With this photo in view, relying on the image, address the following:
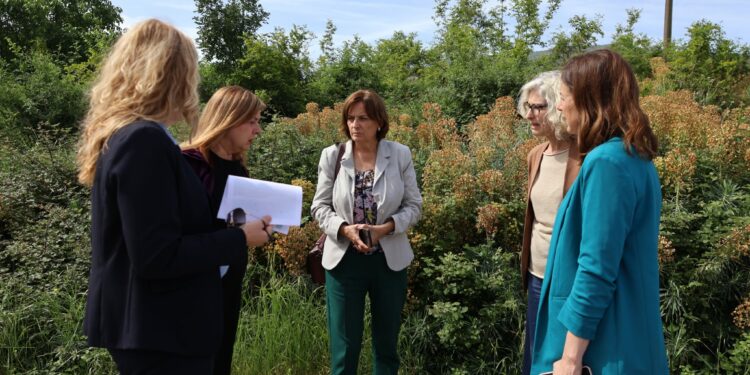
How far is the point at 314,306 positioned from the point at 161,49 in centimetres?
300

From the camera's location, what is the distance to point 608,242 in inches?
71.4

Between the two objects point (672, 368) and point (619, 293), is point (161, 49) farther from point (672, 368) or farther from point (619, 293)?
point (672, 368)

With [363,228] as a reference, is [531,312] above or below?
below

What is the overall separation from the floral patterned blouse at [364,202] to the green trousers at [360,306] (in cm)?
22

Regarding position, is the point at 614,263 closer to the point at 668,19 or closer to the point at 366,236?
the point at 366,236

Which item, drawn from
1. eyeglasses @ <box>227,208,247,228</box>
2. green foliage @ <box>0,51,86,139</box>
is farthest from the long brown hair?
green foliage @ <box>0,51,86,139</box>

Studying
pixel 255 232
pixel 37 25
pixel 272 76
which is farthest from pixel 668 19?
pixel 37 25

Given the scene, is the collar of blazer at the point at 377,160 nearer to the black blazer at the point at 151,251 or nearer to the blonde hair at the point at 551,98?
the blonde hair at the point at 551,98

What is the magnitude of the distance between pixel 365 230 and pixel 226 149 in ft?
3.05

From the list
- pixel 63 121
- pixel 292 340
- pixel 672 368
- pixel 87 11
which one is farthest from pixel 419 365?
pixel 87 11

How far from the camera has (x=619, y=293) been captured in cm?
188

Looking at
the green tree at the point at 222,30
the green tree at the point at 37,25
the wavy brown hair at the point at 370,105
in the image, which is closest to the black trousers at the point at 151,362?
the wavy brown hair at the point at 370,105

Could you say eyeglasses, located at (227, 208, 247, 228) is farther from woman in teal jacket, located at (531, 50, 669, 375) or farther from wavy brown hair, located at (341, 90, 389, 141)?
wavy brown hair, located at (341, 90, 389, 141)

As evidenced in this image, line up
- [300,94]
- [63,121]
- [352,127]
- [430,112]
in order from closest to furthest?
1. [352,127]
2. [430,112]
3. [63,121]
4. [300,94]
